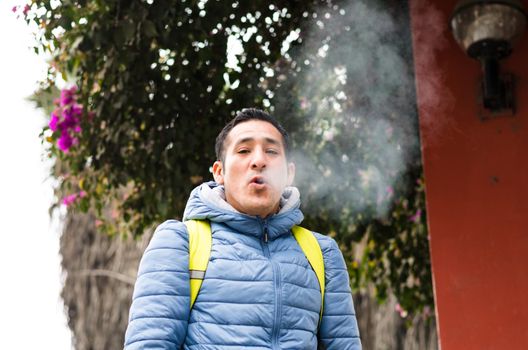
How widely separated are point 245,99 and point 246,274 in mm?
2875

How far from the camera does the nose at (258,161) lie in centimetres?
218

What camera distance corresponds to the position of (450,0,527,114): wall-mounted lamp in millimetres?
3797

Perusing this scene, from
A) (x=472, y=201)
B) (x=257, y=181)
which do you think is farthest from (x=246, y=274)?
(x=472, y=201)

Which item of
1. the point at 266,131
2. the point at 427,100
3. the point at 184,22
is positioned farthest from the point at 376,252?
the point at 266,131

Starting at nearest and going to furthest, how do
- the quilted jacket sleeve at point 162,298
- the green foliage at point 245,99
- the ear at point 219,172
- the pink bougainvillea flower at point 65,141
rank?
1. the quilted jacket sleeve at point 162,298
2. the ear at point 219,172
3. the green foliage at point 245,99
4. the pink bougainvillea flower at point 65,141

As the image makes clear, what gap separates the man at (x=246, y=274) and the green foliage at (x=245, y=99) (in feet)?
6.47

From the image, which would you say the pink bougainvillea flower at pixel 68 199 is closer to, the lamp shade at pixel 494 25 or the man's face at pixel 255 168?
the lamp shade at pixel 494 25

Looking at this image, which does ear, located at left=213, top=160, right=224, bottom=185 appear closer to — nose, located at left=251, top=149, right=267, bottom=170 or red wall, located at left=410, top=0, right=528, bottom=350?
nose, located at left=251, top=149, right=267, bottom=170

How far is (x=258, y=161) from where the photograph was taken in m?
2.18

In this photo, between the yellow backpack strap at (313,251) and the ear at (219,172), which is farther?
the ear at (219,172)

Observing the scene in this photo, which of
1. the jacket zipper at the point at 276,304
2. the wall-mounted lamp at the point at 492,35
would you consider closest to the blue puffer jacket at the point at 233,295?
the jacket zipper at the point at 276,304

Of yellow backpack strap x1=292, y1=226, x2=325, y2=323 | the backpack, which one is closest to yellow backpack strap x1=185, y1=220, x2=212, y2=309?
the backpack

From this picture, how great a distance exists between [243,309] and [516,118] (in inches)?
95.0

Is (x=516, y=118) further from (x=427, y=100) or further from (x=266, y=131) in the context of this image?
(x=266, y=131)
